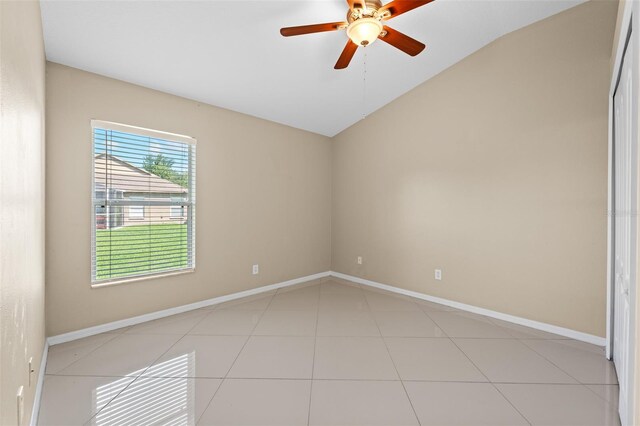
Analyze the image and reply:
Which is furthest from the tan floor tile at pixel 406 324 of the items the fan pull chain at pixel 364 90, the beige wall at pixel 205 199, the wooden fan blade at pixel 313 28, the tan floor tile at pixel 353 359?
the fan pull chain at pixel 364 90

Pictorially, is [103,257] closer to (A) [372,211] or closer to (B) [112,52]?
(B) [112,52]

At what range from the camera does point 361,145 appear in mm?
4570

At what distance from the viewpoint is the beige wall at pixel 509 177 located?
2.63 metres

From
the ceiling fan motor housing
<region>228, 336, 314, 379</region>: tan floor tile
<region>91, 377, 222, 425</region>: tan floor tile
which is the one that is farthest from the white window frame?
the ceiling fan motor housing

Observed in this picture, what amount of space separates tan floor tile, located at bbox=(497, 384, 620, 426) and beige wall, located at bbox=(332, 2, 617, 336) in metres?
1.07

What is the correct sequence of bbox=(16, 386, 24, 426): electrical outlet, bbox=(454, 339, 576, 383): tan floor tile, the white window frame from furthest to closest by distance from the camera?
1. the white window frame
2. bbox=(454, 339, 576, 383): tan floor tile
3. bbox=(16, 386, 24, 426): electrical outlet

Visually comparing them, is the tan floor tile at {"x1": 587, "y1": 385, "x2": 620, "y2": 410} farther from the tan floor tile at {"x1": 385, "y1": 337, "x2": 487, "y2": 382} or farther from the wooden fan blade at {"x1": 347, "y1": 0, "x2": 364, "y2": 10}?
the wooden fan blade at {"x1": 347, "y1": 0, "x2": 364, "y2": 10}

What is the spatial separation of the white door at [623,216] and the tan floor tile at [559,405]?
3.9 inches

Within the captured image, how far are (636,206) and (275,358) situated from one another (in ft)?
7.71

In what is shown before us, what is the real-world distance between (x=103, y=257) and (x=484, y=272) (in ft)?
12.8

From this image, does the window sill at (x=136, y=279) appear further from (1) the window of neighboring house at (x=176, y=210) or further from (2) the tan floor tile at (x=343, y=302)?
(2) the tan floor tile at (x=343, y=302)

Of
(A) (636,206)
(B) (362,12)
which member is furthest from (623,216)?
(B) (362,12)

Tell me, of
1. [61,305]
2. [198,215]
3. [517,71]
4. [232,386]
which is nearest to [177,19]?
[198,215]

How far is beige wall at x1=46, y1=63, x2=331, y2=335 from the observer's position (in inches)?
97.5
